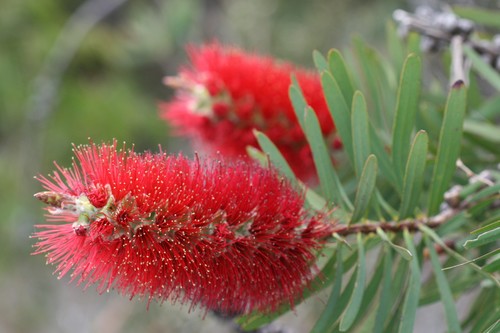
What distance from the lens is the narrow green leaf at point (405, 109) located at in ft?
2.56

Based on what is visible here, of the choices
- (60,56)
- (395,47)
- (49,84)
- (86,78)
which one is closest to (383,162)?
(395,47)

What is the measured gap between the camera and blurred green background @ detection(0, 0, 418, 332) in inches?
110

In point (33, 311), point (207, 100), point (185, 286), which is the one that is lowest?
point (33, 311)

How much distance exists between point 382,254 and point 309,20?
2.54 m

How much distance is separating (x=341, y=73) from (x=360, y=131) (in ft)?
0.35

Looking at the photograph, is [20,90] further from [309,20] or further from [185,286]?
[185,286]

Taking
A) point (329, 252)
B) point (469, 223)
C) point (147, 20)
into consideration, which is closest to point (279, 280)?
point (329, 252)

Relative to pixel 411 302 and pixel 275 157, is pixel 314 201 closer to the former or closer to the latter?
pixel 275 157

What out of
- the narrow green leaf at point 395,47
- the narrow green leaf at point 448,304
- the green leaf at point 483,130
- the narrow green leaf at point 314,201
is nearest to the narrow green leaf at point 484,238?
the narrow green leaf at point 448,304

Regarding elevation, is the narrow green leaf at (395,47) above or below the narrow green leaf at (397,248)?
above

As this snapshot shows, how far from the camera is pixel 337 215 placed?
83 cm

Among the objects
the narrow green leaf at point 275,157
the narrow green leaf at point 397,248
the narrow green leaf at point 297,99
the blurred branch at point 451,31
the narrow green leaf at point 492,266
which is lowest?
the narrow green leaf at point 397,248

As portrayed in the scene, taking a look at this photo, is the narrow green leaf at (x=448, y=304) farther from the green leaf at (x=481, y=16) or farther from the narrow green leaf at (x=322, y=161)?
the green leaf at (x=481, y=16)

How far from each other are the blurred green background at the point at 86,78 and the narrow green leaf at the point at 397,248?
1.86 meters
